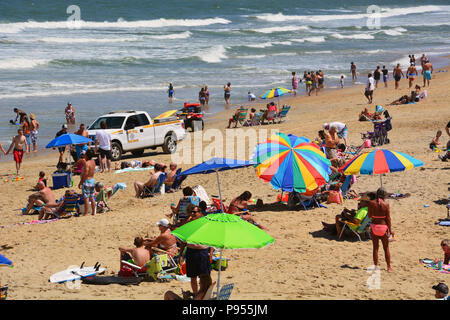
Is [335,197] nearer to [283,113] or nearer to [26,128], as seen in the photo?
[26,128]

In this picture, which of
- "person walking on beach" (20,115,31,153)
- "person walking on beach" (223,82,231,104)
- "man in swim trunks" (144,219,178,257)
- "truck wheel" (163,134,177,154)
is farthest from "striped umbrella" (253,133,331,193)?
"person walking on beach" (223,82,231,104)

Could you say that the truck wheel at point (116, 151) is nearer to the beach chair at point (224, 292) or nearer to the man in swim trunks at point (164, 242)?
the man in swim trunks at point (164, 242)

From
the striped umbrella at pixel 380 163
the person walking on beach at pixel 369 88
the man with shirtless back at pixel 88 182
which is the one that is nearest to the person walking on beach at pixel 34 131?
the man with shirtless back at pixel 88 182

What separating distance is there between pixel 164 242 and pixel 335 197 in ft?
15.2

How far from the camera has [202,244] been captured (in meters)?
7.14

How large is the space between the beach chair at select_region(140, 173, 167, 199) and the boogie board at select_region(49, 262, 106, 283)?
5013mm

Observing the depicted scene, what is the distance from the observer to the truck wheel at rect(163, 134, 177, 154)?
2032 centimetres

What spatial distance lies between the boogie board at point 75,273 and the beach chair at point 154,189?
5013 mm

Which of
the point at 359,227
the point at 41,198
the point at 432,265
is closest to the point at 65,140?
the point at 41,198

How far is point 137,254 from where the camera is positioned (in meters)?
9.61

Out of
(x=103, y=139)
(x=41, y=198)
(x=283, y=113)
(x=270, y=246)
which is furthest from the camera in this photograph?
(x=283, y=113)

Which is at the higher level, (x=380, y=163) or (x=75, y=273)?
(x=380, y=163)

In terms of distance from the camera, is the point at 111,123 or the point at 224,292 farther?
the point at 111,123
